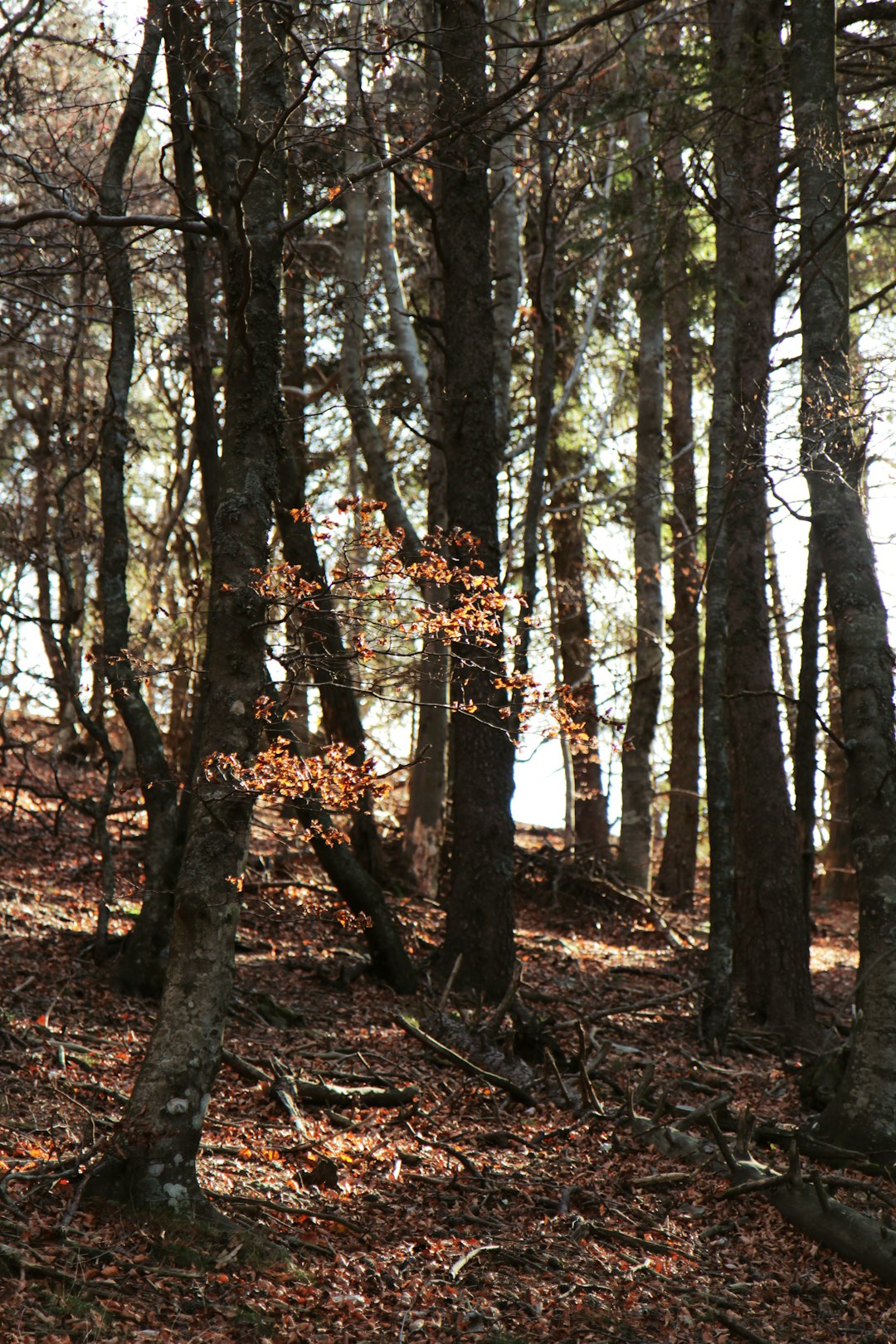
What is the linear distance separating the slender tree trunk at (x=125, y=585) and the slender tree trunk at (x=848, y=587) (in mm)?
4747

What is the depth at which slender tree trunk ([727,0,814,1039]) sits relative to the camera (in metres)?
9.61

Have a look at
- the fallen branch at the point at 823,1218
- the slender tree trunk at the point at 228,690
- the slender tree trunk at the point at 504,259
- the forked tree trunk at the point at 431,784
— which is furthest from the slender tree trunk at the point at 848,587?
the forked tree trunk at the point at 431,784

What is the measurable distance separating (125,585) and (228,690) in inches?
138

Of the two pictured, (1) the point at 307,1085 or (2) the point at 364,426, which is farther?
(2) the point at 364,426

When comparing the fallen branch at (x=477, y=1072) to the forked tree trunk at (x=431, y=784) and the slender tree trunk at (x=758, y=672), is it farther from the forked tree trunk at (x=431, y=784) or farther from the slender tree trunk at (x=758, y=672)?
the forked tree trunk at (x=431, y=784)

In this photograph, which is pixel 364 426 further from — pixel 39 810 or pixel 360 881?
pixel 39 810

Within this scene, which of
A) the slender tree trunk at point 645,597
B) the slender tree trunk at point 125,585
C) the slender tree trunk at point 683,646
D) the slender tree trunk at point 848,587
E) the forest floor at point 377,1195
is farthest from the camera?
the slender tree trunk at point 683,646

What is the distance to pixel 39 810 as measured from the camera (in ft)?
40.7

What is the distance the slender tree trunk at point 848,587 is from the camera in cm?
608

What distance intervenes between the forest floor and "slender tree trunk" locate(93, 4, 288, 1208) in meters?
0.34

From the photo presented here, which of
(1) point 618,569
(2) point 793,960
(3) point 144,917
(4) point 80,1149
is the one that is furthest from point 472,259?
(1) point 618,569

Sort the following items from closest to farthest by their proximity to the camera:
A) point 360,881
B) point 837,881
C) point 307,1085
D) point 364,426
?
1. point 307,1085
2. point 360,881
3. point 364,426
4. point 837,881

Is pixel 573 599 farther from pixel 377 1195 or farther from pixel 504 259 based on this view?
pixel 377 1195

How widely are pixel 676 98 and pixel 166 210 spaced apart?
21.1 feet
